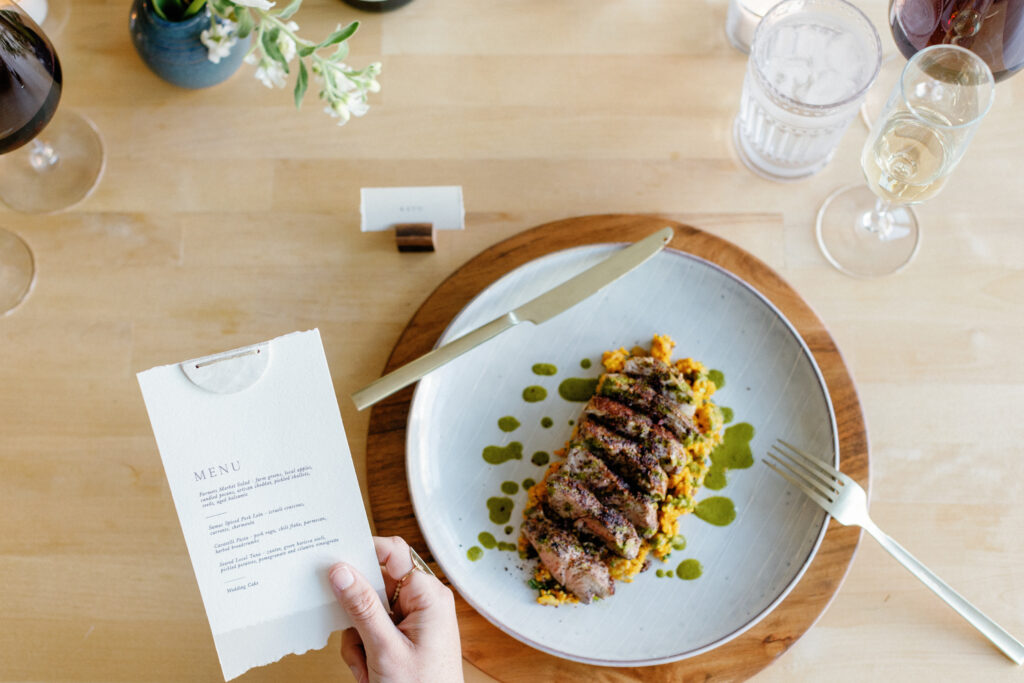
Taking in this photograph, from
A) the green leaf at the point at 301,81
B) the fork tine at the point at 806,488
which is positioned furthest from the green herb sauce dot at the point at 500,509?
the green leaf at the point at 301,81

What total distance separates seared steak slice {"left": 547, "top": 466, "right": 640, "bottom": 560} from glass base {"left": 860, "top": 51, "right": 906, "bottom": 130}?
823mm

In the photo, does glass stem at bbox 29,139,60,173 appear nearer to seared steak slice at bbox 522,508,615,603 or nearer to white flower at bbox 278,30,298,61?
white flower at bbox 278,30,298,61

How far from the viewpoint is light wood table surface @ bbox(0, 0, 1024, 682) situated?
1.24m

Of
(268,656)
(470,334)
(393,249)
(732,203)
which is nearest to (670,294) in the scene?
(732,203)

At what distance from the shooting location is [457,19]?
56.2 inches

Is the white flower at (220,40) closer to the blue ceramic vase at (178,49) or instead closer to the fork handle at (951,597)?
the blue ceramic vase at (178,49)

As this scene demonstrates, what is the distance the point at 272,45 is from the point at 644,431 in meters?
0.76

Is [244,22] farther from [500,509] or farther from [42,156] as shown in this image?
[500,509]

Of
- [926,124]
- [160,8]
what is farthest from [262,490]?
[926,124]

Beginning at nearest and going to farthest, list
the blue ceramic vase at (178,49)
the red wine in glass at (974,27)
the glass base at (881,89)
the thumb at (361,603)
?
the thumb at (361,603) < the red wine in glass at (974,27) < the blue ceramic vase at (178,49) < the glass base at (881,89)

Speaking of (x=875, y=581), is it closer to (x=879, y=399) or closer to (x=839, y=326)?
(x=879, y=399)

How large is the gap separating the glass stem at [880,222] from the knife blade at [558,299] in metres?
0.37

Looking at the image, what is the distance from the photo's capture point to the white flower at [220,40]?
4.01 ft

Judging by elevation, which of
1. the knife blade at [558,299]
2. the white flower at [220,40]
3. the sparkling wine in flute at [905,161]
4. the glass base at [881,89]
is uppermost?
the white flower at [220,40]
